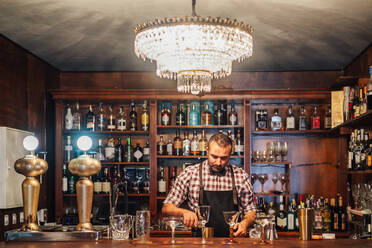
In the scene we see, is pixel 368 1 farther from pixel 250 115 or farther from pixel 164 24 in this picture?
pixel 250 115

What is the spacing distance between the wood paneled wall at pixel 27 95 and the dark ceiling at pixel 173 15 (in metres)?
0.14

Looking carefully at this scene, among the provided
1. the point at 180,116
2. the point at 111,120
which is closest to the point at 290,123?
the point at 180,116

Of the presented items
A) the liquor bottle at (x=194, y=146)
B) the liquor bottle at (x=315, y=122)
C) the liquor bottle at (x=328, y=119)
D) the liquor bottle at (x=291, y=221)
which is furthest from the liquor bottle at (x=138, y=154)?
the liquor bottle at (x=328, y=119)

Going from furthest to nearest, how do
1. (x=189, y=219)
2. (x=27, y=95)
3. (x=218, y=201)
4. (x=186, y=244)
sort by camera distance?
(x=27, y=95) → (x=218, y=201) → (x=189, y=219) → (x=186, y=244)

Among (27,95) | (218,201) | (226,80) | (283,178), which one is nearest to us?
(218,201)

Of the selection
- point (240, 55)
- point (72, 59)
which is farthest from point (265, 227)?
point (72, 59)

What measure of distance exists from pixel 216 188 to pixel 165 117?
5.81ft

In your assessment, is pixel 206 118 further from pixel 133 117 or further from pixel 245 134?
pixel 133 117

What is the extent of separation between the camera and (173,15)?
351 centimetres

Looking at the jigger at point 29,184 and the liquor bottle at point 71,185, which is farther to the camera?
the liquor bottle at point 71,185

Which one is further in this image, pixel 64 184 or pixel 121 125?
pixel 121 125

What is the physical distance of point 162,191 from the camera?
5.24m

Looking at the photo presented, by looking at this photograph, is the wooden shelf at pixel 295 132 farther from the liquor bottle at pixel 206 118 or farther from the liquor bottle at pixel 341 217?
the liquor bottle at pixel 341 217

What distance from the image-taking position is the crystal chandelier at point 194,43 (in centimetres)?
255
